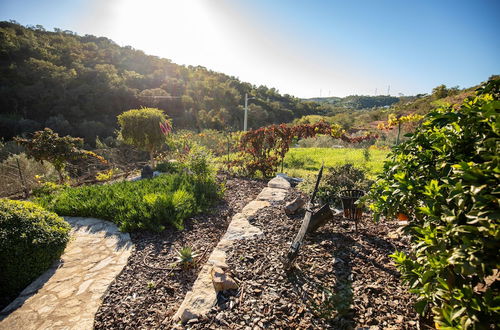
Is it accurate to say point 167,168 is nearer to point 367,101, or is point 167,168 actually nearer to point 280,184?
point 280,184

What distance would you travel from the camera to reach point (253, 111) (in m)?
30.1

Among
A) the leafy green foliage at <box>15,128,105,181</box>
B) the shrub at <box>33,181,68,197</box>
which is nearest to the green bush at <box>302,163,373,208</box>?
the shrub at <box>33,181,68,197</box>

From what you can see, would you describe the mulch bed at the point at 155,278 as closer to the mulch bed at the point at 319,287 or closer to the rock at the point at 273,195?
the mulch bed at the point at 319,287

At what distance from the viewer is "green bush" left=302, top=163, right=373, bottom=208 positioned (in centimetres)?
426

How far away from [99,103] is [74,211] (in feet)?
68.5

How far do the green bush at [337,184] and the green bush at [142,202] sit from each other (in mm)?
2247

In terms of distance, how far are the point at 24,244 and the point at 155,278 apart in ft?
5.36

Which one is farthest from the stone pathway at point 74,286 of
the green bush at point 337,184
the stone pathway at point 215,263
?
the green bush at point 337,184

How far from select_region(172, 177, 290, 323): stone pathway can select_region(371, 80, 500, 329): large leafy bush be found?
168 centimetres

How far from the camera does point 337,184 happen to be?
4492 mm

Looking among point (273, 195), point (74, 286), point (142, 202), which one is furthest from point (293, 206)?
point (74, 286)

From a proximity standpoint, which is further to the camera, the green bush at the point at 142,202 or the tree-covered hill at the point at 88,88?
the tree-covered hill at the point at 88,88

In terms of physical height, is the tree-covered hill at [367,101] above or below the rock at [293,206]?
above

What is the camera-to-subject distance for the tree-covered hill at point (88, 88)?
18.7 meters
